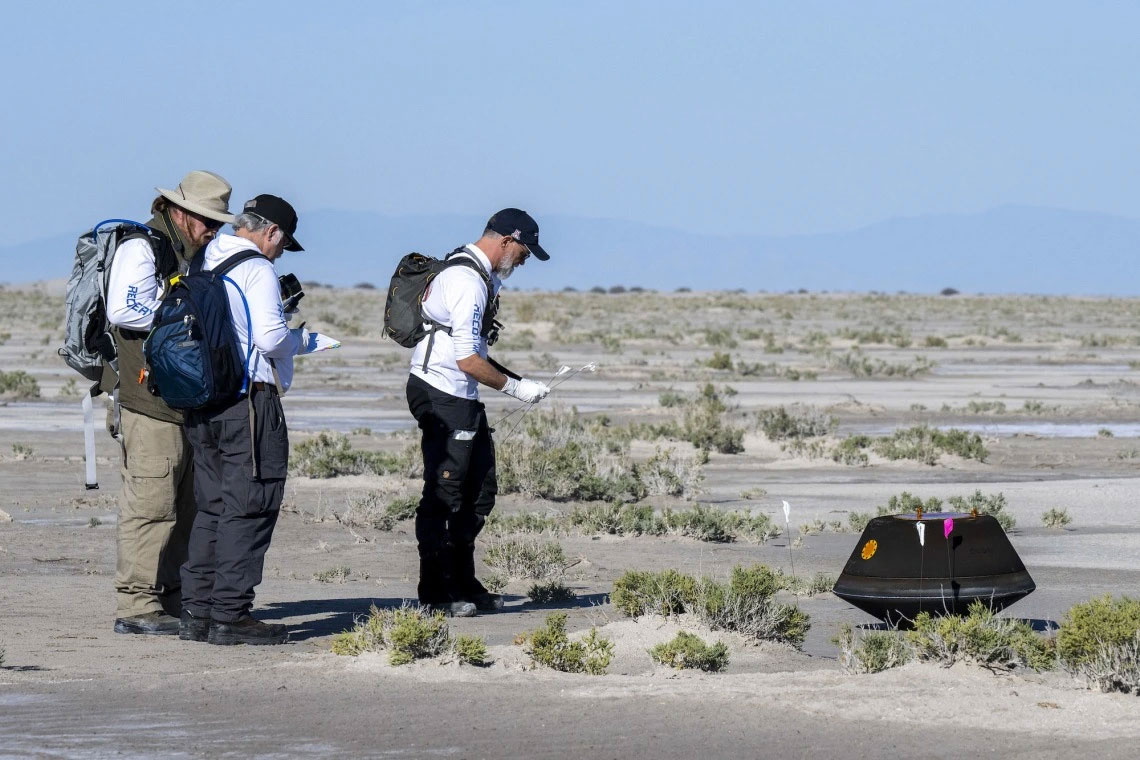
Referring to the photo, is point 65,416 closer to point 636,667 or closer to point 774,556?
point 774,556

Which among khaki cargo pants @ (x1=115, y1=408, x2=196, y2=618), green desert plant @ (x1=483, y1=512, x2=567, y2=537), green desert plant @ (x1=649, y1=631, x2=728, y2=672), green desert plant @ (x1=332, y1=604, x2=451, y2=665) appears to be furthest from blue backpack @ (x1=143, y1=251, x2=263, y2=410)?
green desert plant @ (x1=483, y1=512, x2=567, y2=537)

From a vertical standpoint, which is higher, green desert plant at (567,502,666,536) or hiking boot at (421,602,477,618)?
green desert plant at (567,502,666,536)

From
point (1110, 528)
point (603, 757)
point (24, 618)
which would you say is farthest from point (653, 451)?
point (603, 757)

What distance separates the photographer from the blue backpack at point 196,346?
24.4ft

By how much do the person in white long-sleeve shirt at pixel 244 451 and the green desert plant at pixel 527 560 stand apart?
286 cm

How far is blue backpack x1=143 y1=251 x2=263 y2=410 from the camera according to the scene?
7441mm

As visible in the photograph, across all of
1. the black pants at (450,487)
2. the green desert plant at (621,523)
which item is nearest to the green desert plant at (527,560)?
the black pants at (450,487)

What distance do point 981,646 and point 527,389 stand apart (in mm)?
2613

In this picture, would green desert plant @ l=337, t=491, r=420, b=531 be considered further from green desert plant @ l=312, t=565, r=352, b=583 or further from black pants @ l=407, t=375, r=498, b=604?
black pants @ l=407, t=375, r=498, b=604

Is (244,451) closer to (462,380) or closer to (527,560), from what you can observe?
(462,380)

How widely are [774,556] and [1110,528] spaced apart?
3260 millimetres

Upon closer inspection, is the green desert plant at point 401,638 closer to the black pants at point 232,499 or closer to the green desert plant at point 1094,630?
the black pants at point 232,499

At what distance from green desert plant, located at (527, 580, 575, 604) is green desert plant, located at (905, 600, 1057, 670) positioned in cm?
310

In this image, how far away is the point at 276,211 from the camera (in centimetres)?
790
